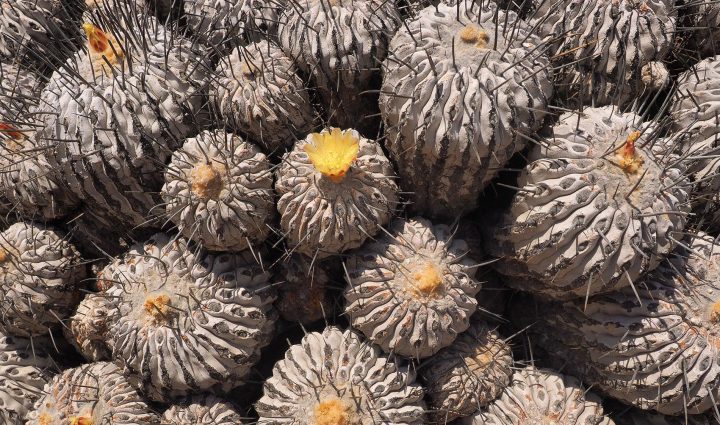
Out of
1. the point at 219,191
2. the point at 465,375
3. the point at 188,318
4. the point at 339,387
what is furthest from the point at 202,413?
the point at 465,375

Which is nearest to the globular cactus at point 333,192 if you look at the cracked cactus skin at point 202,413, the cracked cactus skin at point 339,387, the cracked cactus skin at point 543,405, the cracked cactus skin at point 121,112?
the cracked cactus skin at point 339,387

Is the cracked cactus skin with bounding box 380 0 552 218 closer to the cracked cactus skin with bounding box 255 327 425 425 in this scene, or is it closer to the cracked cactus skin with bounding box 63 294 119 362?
the cracked cactus skin with bounding box 255 327 425 425

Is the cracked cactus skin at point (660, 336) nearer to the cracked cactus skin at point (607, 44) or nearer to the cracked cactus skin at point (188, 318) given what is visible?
the cracked cactus skin at point (607, 44)

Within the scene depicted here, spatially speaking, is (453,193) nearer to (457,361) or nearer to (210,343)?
(457,361)

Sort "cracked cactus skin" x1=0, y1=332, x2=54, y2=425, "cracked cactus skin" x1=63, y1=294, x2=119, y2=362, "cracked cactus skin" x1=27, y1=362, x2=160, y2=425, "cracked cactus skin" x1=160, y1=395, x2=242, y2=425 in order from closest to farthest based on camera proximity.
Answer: "cracked cactus skin" x1=160, y1=395, x2=242, y2=425 < "cracked cactus skin" x1=27, y1=362, x2=160, y2=425 < "cracked cactus skin" x1=63, y1=294, x2=119, y2=362 < "cracked cactus skin" x1=0, y1=332, x2=54, y2=425

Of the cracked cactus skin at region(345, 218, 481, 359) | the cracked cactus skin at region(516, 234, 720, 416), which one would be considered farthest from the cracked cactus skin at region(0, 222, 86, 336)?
the cracked cactus skin at region(516, 234, 720, 416)

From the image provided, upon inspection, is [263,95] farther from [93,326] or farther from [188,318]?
[93,326]
